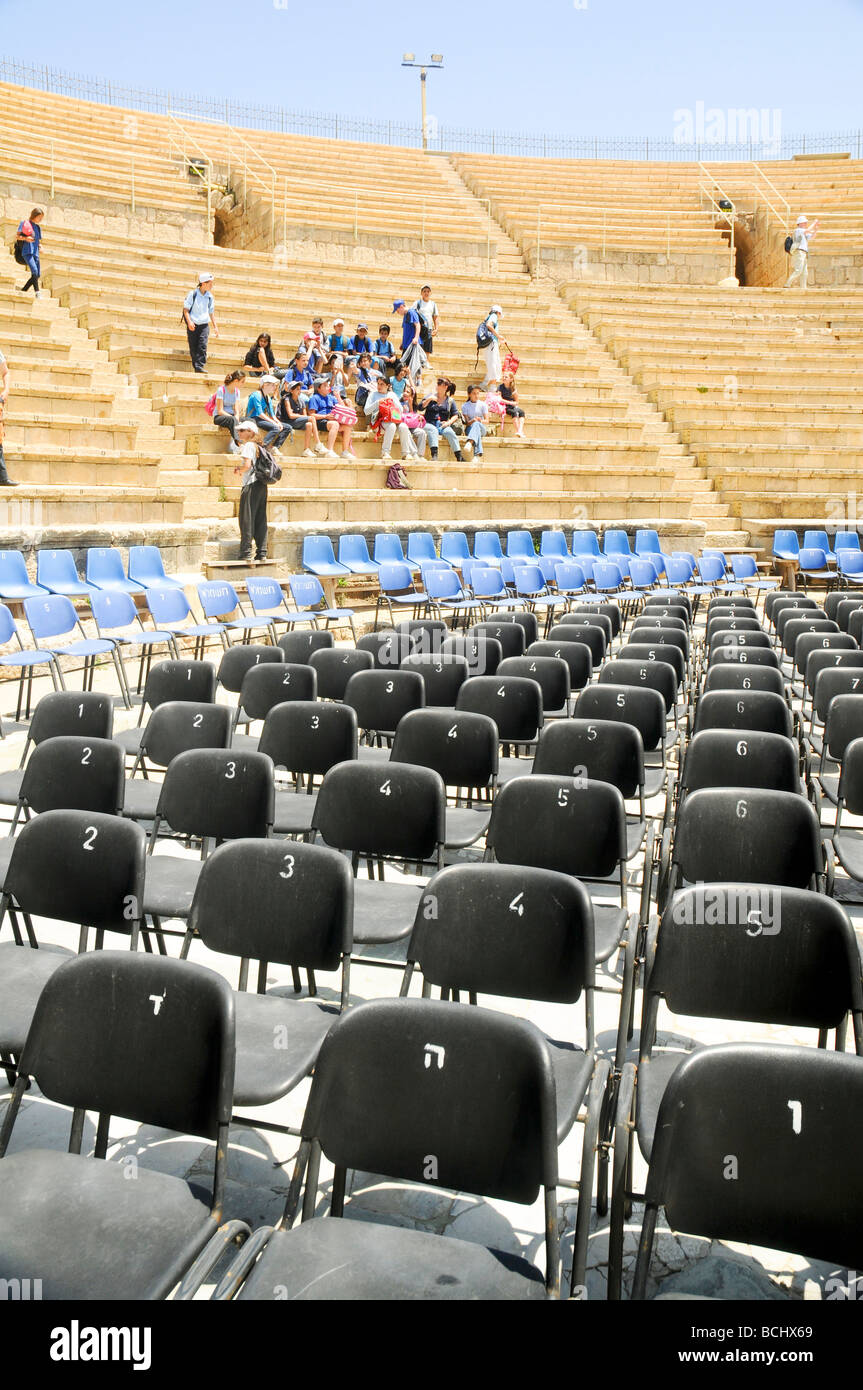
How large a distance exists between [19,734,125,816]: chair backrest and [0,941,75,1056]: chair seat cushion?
2.92ft

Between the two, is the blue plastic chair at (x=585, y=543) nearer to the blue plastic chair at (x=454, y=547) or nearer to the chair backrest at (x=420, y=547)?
the blue plastic chair at (x=454, y=547)

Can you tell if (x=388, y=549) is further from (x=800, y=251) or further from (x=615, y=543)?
(x=800, y=251)

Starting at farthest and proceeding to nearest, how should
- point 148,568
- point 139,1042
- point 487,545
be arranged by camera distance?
1. point 487,545
2. point 148,568
3. point 139,1042

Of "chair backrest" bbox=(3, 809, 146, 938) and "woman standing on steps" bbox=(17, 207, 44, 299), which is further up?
"woman standing on steps" bbox=(17, 207, 44, 299)

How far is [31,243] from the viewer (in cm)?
1468

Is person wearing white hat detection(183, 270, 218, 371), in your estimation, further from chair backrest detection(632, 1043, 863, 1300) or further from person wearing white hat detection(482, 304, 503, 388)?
chair backrest detection(632, 1043, 863, 1300)

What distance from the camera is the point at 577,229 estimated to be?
2419cm

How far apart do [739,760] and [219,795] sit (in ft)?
7.25

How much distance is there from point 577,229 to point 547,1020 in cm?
2357

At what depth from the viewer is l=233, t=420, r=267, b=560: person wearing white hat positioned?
11.5 m

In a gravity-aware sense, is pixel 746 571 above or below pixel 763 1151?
above

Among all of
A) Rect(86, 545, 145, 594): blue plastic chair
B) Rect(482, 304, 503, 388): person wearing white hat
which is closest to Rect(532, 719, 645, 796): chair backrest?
Rect(86, 545, 145, 594): blue plastic chair

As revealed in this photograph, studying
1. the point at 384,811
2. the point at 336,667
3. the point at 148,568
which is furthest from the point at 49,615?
the point at 384,811

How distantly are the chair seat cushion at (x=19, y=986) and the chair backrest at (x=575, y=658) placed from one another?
14.3ft
